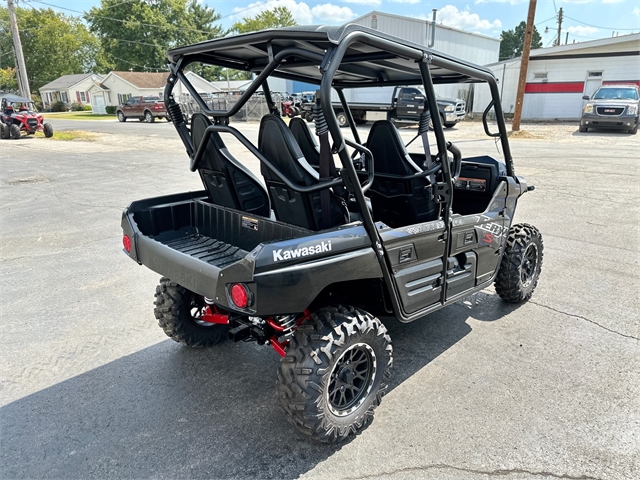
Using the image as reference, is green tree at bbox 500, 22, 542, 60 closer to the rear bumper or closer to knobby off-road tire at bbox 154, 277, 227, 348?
the rear bumper

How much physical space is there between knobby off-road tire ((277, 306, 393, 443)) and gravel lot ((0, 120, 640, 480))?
0.16m

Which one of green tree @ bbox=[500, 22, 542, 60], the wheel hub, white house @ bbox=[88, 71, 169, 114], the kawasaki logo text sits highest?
green tree @ bbox=[500, 22, 542, 60]

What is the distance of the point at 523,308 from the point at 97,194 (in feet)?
26.0

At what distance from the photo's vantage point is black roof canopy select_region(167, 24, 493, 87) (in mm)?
2232

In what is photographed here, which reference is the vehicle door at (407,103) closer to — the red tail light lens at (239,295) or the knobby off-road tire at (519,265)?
the knobby off-road tire at (519,265)

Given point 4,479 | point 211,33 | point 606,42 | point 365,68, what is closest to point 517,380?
point 365,68

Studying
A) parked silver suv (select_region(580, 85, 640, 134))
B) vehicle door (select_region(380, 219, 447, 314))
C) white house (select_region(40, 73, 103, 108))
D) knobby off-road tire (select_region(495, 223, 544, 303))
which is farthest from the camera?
white house (select_region(40, 73, 103, 108))

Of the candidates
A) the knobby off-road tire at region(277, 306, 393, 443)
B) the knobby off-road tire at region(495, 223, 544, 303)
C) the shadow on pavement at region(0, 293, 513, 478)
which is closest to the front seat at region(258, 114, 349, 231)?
the knobby off-road tire at region(277, 306, 393, 443)

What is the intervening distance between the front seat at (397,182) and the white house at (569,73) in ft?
79.8

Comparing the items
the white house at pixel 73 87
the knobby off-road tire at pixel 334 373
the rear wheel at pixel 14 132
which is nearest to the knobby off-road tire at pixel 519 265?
the knobby off-road tire at pixel 334 373

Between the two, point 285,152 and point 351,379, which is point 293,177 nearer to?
point 285,152

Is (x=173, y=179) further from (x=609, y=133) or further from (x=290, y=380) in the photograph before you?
(x=609, y=133)

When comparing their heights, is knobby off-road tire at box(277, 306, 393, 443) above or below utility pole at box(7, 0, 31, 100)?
below

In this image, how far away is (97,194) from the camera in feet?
29.3
